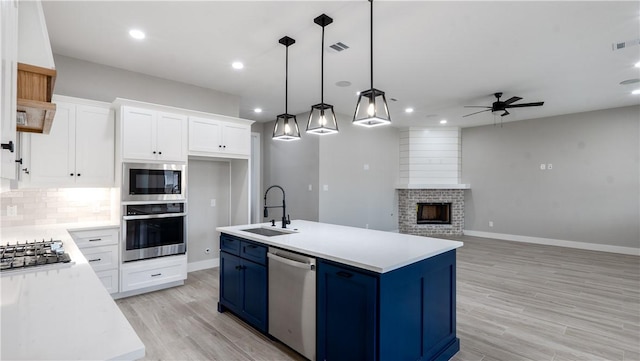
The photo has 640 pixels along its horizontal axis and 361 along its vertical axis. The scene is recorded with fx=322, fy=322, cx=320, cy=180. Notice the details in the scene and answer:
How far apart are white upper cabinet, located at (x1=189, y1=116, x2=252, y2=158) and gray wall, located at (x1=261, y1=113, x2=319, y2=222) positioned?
196 cm

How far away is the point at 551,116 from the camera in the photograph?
22.9ft

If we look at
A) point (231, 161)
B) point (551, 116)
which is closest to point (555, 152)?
point (551, 116)

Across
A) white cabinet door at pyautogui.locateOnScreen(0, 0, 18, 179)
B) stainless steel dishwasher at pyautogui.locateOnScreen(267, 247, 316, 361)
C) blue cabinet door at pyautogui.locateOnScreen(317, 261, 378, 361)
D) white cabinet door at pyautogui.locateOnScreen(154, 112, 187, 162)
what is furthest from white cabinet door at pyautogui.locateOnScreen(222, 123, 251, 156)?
white cabinet door at pyautogui.locateOnScreen(0, 0, 18, 179)

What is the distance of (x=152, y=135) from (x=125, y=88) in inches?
33.3

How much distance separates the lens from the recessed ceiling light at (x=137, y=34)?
3139mm

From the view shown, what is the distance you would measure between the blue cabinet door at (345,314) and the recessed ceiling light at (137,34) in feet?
9.29

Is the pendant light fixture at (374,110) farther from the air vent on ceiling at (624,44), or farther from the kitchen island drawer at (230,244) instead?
the air vent on ceiling at (624,44)

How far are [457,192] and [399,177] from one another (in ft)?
5.02

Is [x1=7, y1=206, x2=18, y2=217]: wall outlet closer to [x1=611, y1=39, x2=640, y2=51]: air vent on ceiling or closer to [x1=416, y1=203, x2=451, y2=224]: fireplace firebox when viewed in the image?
[x1=611, y1=39, x2=640, y2=51]: air vent on ceiling

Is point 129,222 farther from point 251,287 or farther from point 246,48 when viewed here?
point 246,48

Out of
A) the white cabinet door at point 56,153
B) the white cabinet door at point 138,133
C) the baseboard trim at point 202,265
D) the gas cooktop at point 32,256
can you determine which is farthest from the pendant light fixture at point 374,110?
the baseboard trim at point 202,265

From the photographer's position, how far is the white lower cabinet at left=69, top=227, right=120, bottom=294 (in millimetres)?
3441

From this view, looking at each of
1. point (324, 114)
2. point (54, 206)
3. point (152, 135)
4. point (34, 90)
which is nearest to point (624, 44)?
point (324, 114)

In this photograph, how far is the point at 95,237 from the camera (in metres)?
3.49
